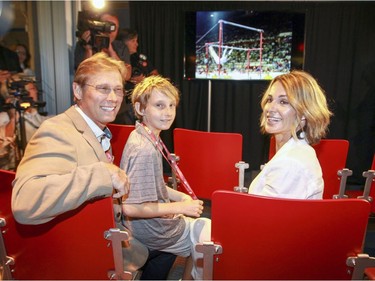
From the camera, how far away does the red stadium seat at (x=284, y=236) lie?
950 millimetres

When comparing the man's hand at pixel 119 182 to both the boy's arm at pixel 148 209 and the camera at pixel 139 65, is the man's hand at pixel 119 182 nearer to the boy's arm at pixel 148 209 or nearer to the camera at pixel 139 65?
the boy's arm at pixel 148 209

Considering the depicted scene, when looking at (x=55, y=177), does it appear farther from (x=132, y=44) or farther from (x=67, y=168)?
(x=132, y=44)

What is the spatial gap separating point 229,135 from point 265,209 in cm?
102

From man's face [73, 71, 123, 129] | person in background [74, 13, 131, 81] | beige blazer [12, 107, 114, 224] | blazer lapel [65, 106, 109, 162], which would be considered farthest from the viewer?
person in background [74, 13, 131, 81]

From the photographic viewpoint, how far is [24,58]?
3857 millimetres

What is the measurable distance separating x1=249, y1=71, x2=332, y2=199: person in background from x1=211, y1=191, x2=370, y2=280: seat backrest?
0.24 meters

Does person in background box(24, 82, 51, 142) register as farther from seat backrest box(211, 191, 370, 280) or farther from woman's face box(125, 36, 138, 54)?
seat backrest box(211, 191, 370, 280)

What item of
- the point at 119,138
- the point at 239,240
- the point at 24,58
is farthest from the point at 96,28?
the point at 239,240

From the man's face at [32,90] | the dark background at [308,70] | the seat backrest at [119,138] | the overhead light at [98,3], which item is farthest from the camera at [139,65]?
the seat backrest at [119,138]

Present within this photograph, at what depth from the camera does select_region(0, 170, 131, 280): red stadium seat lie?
105 centimetres

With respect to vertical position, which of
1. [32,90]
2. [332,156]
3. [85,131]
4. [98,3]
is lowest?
[332,156]

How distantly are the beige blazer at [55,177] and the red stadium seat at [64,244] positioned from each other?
0.26ft

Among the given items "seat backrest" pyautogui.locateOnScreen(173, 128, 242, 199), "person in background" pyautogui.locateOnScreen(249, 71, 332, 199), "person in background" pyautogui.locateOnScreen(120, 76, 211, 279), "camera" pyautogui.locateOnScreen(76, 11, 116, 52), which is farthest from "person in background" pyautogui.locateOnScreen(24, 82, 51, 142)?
"person in background" pyautogui.locateOnScreen(249, 71, 332, 199)

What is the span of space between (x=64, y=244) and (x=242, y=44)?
3899mm
